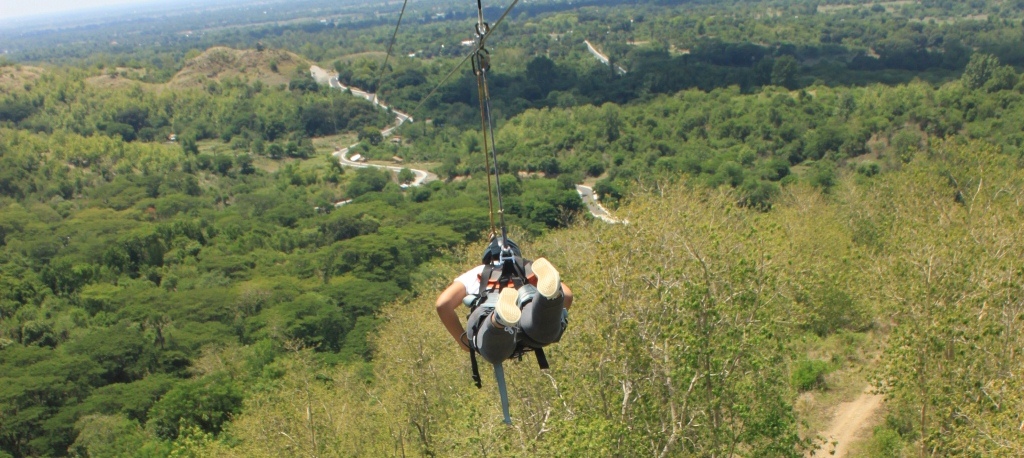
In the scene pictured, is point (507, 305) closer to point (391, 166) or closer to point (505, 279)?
point (505, 279)

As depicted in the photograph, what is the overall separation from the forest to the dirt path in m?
0.36

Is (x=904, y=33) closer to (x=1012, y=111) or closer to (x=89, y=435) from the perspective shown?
(x=1012, y=111)

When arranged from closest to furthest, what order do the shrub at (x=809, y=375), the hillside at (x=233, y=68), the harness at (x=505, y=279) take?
the harness at (x=505, y=279)
the shrub at (x=809, y=375)
the hillside at (x=233, y=68)

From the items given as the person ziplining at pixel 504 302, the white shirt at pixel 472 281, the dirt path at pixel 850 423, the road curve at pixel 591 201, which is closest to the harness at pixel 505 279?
the person ziplining at pixel 504 302

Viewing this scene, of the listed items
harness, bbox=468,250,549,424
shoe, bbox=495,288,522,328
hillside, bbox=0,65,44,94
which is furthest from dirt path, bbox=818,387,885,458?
hillside, bbox=0,65,44,94

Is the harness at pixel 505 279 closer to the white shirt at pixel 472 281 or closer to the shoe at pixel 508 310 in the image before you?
the white shirt at pixel 472 281

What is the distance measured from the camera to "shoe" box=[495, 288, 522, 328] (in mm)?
5039

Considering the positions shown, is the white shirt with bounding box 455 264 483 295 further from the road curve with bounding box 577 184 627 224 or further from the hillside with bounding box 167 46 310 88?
the hillside with bounding box 167 46 310 88

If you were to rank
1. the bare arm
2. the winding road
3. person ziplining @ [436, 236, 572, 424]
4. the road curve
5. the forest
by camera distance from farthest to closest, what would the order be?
the winding road < the road curve < the forest < the bare arm < person ziplining @ [436, 236, 572, 424]

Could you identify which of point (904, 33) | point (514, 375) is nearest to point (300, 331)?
point (514, 375)

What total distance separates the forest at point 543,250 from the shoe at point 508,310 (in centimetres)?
553

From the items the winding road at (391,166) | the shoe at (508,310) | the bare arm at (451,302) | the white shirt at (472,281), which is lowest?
the winding road at (391,166)

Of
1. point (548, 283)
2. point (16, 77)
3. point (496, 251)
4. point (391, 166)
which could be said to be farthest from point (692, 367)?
point (16, 77)

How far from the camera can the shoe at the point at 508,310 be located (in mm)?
5039
